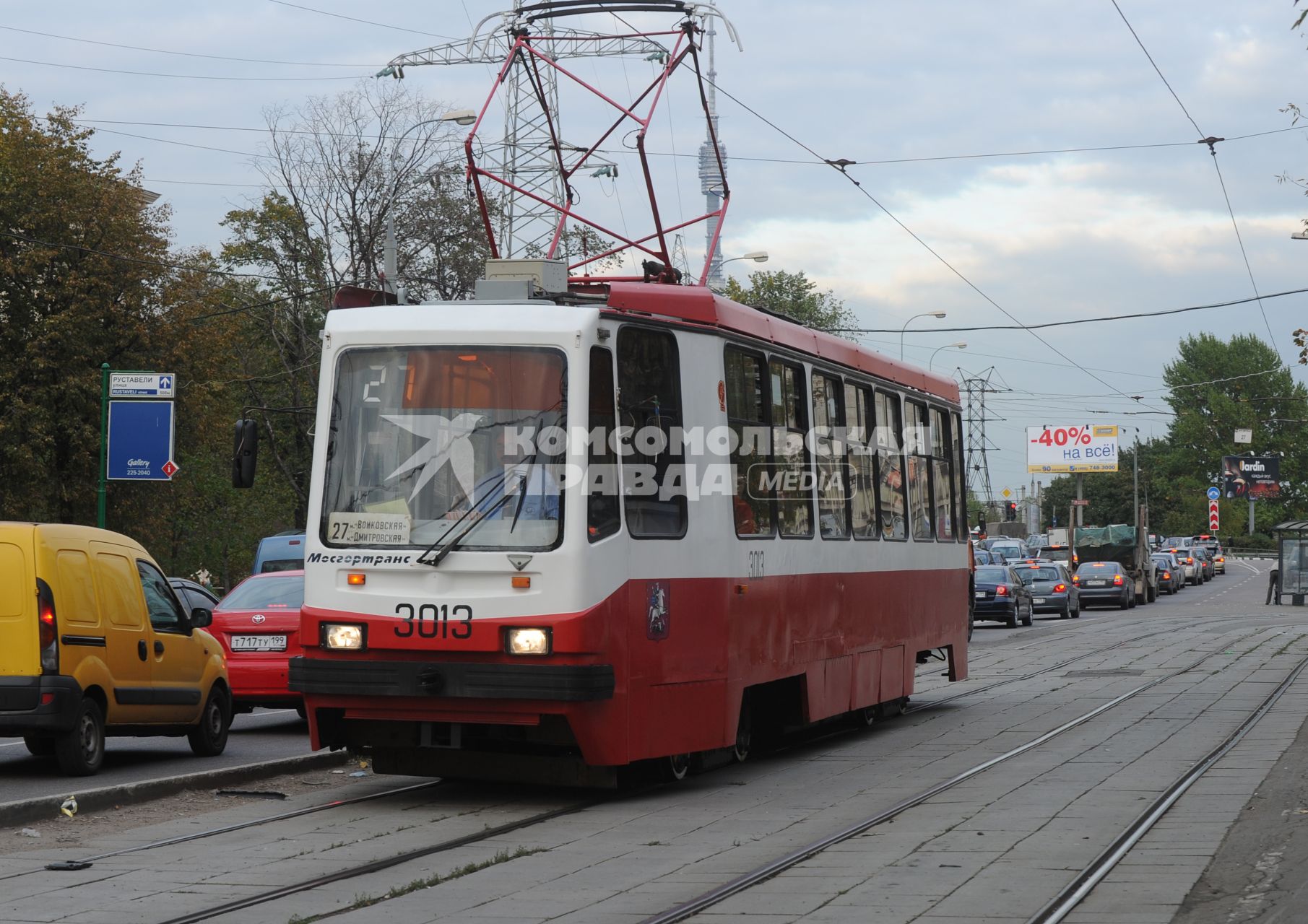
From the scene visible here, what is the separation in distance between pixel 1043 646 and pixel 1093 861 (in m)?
23.4

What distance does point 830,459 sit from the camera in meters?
13.6

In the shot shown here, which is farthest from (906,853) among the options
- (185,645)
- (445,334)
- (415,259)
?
(415,259)

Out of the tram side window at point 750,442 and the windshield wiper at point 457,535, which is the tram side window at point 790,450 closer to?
the tram side window at point 750,442

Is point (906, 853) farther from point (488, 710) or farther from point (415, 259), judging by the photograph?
point (415, 259)

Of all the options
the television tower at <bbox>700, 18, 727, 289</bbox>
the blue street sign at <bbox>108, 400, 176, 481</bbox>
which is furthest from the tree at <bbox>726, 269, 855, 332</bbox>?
the blue street sign at <bbox>108, 400, 176, 481</bbox>

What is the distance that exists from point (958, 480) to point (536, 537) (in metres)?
9.39

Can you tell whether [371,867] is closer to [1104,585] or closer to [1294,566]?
[1104,585]

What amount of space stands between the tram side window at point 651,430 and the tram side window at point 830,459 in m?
2.55

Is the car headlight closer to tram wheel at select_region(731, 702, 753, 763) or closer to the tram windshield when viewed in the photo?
the tram windshield

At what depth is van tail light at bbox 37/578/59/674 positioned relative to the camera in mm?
12008

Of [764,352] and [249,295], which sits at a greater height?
[249,295]

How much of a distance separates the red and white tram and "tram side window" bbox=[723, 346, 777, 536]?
0.03 meters

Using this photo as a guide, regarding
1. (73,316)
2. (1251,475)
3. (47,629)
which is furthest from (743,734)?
(1251,475)

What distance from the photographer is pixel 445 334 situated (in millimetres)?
10453
